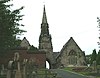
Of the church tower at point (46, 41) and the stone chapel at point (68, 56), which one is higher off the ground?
the church tower at point (46, 41)

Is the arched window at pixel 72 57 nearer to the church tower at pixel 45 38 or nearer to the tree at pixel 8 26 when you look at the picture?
the church tower at pixel 45 38

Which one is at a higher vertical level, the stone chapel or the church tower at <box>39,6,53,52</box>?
the church tower at <box>39,6,53,52</box>

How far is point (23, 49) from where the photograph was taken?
5484 centimetres

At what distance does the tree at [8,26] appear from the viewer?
40128 mm

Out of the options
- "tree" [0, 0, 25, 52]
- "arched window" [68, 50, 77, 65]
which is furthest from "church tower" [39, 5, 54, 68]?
"tree" [0, 0, 25, 52]

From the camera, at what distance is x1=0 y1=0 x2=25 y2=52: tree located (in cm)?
4013

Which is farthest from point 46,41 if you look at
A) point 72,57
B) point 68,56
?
point 72,57

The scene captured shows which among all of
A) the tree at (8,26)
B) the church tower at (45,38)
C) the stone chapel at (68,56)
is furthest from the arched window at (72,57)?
the tree at (8,26)

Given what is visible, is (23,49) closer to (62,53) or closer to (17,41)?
(17,41)

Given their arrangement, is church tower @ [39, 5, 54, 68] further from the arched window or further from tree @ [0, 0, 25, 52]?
tree @ [0, 0, 25, 52]

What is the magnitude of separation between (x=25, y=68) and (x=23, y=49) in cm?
2506

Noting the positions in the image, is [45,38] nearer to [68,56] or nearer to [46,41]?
[46,41]

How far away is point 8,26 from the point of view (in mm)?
40531

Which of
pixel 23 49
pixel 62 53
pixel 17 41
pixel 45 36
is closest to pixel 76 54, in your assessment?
pixel 62 53
